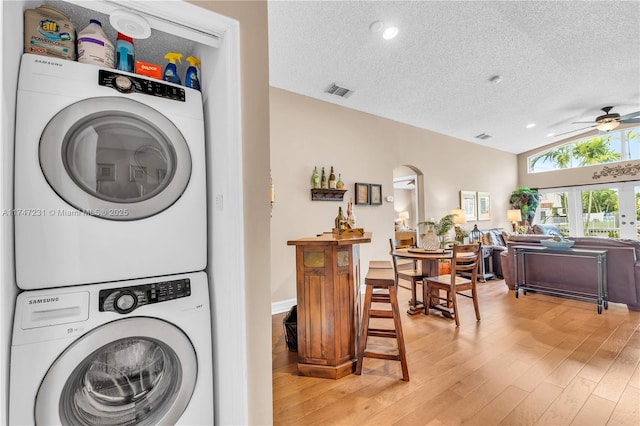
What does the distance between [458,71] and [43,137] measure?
4166 mm

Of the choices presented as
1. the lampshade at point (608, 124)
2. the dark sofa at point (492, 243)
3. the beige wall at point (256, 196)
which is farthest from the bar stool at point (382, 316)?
the lampshade at point (608, 124)

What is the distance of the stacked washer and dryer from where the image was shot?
92 centimetres

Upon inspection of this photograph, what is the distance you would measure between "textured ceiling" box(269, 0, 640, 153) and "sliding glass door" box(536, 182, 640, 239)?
2460 mm

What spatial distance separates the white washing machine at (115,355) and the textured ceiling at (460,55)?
2476mm

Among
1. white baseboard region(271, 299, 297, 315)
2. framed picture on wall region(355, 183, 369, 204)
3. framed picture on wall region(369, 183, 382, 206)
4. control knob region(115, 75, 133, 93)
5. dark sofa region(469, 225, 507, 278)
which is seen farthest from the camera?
dark sofa region(469, 225, 507, 278)

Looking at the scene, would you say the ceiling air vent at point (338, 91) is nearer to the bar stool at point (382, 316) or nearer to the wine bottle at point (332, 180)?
the wine bottle at point (332, 180)

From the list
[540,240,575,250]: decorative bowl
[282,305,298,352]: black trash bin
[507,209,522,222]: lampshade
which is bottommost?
[282,305,298,352]: black trash bin

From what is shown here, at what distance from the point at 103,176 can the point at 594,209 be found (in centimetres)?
967

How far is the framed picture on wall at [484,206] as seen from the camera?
658 centimetres

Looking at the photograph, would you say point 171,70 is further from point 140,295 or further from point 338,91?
point 338,91

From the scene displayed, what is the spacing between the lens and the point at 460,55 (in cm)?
319

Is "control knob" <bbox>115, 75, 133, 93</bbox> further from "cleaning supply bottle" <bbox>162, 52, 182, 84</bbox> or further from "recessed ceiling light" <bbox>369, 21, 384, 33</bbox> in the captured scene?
"recessed ceiling light" <bbox>369, 21, 384, 33</bbox>

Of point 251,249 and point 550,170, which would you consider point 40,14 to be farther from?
point 550,170

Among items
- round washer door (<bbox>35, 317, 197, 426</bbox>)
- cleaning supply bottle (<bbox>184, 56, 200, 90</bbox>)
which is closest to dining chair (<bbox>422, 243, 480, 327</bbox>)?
round washer door (<bbox>35, 317, 197, 426</bbox>)
